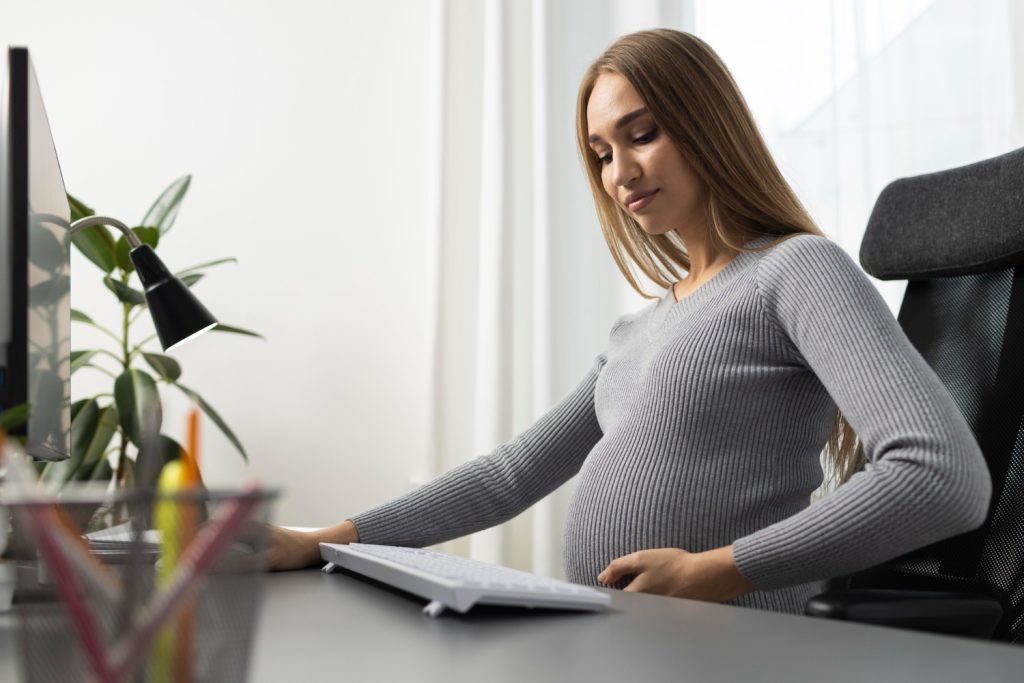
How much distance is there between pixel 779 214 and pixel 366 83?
1.70 meters

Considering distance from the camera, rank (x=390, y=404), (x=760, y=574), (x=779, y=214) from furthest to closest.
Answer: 1. (x=390, y=404)
2. (x=779, y=214)
3. (x=760, y=574)

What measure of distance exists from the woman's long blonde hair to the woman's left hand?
41 centimetres

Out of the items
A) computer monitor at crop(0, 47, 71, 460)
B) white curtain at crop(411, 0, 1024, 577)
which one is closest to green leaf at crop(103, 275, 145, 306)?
white curtain at crop(411, 0, 1024, 577)

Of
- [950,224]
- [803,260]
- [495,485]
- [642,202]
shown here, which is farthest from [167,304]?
[950,224]

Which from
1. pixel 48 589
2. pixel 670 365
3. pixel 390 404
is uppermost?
pixel 48 589

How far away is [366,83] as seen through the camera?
264 cm

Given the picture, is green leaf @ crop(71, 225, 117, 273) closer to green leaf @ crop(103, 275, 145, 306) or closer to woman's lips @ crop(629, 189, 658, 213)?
green leaf @ crop(103, 275, 145, 306)

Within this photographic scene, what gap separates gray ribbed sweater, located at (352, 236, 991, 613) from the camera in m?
0.88

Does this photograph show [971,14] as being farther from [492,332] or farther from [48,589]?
[48,589]

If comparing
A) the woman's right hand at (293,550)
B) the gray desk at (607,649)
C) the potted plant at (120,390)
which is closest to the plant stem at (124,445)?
the potted plant at (120,390)

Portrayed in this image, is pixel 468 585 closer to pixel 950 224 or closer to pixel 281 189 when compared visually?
pixel 950 224

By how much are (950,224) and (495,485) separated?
70 cm

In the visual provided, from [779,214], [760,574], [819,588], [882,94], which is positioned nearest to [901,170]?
[882,94]

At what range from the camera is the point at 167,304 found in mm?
1067
